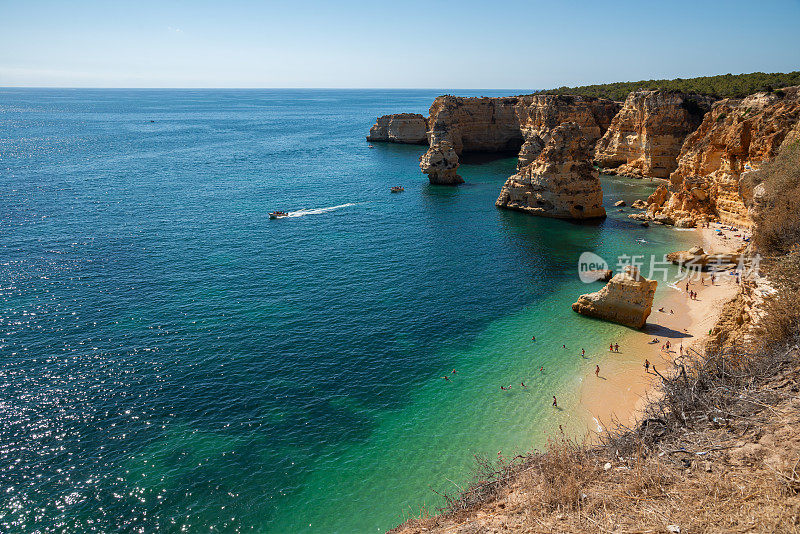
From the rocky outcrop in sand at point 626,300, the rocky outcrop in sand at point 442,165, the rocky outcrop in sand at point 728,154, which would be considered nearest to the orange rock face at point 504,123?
the rocky outcrop in sand at point 442,165

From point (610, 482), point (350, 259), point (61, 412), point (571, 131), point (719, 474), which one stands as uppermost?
point (571, 131)

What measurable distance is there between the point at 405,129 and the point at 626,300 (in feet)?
326

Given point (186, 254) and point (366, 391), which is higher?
point (186, 254)

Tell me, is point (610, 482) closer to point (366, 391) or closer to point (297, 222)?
point (366, 391)

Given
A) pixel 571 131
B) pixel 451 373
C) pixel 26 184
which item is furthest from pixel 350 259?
pixel 26 184

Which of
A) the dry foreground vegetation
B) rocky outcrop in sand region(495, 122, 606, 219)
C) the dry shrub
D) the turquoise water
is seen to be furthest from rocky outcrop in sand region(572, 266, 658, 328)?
rocky outcrop in sand region(495, 122, 606, 219)

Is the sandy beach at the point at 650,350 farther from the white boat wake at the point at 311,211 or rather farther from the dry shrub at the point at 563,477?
the white boat wake at the point at 311,211

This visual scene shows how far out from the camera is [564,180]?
54125 mm

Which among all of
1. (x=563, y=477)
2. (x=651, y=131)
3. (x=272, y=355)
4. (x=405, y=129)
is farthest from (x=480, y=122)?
(x=563, y=477)

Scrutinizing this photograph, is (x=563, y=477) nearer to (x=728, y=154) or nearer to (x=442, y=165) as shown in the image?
(x=728, y=154)

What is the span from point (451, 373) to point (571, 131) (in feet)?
121

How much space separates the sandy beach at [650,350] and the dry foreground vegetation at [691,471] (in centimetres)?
701

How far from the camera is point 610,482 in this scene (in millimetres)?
10195

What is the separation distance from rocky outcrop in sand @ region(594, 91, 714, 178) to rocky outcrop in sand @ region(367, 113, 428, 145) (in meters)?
53.4
